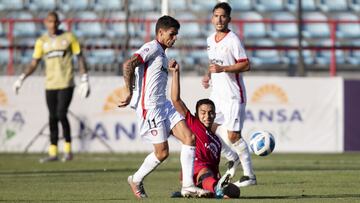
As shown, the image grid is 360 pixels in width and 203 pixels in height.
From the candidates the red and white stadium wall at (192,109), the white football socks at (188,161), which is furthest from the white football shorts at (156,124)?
the red and white stadium wall at (192,109)

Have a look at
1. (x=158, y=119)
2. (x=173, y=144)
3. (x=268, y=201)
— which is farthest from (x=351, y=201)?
(x=173, y=144)

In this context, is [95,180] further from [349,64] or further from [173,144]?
[349,64]

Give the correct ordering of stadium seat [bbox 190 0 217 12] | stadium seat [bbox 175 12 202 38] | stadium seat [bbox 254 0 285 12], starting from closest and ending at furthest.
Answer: stadium seat [bbox 175 12 202 38], stadium seat [bbox 190 0 217 12], stadium seat [bbox 254 0 285 12]

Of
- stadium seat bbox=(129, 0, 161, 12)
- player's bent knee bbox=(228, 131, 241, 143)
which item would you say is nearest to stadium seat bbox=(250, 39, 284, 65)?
stadium seat bbox=(129, 0, 161, 12)

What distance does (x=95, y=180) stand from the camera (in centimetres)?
1312

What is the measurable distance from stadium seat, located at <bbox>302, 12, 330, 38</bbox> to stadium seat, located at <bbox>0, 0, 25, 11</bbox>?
6.61 meters

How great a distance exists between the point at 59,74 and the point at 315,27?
9.46 m

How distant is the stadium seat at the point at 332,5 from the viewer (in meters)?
25.7

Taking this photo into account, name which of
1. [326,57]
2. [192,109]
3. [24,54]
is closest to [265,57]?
[326,57]

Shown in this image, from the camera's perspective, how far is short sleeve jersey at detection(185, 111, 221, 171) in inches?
424

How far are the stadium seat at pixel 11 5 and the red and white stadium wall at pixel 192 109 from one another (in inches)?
169

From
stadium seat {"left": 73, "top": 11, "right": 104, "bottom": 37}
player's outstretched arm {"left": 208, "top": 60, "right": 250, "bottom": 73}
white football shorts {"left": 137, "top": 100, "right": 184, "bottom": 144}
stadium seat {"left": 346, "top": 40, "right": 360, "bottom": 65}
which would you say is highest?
player's outstretched arm {"left": 208, "top": 60, "right": 250, "bottom": 73}

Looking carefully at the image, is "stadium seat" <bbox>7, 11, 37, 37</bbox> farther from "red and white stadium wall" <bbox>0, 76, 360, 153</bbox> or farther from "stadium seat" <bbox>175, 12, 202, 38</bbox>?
"red and white stadium wall" <bbox>0, 76, 360, 153</bbox>

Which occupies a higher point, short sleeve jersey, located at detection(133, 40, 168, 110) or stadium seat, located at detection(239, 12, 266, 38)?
short sleeve jersey, located at detection(133, 40, 168, 110)
